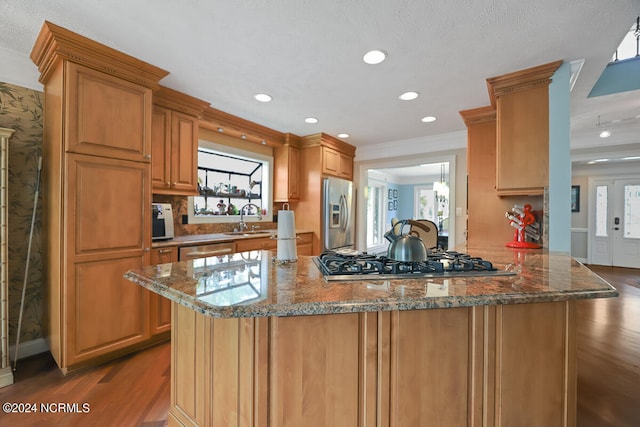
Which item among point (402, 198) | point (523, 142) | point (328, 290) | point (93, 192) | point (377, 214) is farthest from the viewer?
point (402, 198)

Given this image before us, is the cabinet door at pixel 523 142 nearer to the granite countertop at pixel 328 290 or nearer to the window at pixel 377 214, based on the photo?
the granite countertop at pixel 328 290

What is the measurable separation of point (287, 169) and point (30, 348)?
A: 3191 mm

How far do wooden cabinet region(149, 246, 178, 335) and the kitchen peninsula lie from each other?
4.32 ft

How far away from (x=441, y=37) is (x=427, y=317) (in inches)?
68.6

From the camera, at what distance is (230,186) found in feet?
12.6

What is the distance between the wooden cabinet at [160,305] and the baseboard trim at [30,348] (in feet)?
2.70

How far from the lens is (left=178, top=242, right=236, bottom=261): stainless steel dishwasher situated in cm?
256

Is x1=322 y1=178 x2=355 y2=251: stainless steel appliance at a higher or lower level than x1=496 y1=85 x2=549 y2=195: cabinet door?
lower

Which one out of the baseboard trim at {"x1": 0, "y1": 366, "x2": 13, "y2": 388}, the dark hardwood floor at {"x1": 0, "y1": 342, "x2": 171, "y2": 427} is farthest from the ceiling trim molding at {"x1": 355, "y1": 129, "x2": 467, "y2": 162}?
the baseboard trim at {"x1": 0, "y1": 366, "x2": 13, "y2": 388}

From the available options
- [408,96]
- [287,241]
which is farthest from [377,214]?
[287,241]

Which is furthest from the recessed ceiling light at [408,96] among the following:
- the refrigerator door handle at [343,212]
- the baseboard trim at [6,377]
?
the baseboard trim at [6,377]

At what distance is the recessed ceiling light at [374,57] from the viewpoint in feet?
6.52

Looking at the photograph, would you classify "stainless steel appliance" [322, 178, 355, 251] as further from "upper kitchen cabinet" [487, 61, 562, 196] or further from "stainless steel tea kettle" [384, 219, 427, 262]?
"stainless steel tea kettle" [384, 219, 427, 262]

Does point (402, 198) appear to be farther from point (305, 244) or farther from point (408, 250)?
point (408, 250)
